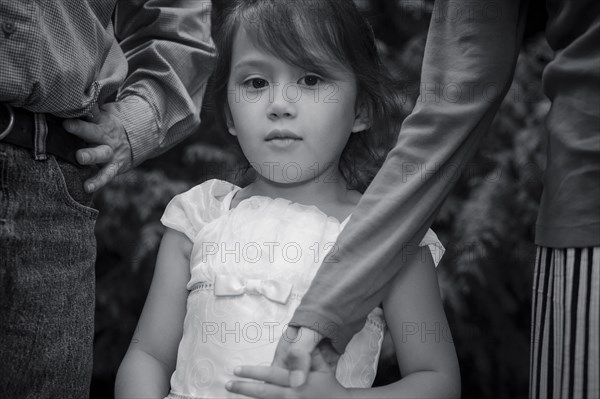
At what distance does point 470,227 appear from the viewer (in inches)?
116

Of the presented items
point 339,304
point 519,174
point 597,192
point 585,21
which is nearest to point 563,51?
point 585,21

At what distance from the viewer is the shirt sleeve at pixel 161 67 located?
2008mm

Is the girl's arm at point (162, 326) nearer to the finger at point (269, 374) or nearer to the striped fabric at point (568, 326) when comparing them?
the finger at point (269, 374)

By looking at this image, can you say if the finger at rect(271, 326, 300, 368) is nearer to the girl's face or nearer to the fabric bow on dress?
the fabric bow on dress

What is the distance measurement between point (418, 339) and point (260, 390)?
383 millimetres

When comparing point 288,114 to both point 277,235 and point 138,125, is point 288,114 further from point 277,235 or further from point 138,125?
point 138,125

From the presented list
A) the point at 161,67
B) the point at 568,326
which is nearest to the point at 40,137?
the point at 161,67

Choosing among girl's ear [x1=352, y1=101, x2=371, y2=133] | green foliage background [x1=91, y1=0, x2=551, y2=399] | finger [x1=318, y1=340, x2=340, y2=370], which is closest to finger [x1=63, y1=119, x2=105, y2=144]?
girl's ear [x1=352, y1=101, x2=371, y2=133]

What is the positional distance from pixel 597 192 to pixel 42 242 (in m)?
1.07

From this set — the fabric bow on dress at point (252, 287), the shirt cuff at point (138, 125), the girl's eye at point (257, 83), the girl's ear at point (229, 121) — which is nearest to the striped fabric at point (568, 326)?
the fabric bow on dress at point (252, 287)

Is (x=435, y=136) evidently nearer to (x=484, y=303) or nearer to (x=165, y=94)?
(x=165, y=94)

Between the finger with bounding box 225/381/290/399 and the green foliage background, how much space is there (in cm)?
146

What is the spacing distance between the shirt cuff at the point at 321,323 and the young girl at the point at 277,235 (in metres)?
0.09

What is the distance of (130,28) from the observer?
221cm
